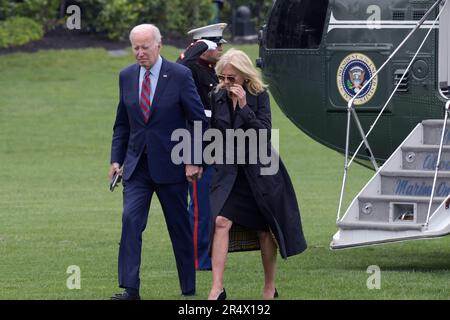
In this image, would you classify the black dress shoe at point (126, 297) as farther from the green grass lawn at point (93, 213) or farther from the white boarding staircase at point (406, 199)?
the white boarding staircase at point (406, 199)

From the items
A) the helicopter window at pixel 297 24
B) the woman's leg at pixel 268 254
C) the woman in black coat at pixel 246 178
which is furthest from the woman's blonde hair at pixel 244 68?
the helicopter window at pixel 297 24

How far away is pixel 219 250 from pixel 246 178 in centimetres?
58

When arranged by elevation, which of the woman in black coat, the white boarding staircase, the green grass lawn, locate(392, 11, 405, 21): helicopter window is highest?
locate(392, 11, 405, 21): helicopter window

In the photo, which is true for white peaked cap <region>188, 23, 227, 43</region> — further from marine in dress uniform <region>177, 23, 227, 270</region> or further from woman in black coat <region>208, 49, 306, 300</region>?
woman in black coat <region>208, 49, 306, 300</region>

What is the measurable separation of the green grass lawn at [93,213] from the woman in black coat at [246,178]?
2.04 feet

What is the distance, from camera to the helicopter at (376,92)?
1178 centimetres

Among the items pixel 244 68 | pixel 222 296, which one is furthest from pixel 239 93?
pixel 222 296

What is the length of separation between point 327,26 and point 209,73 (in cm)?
205

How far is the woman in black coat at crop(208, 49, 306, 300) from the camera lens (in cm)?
994

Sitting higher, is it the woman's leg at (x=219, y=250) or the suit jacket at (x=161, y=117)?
the suit jacket at (x=161, y=117)

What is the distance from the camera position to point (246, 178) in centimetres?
1004

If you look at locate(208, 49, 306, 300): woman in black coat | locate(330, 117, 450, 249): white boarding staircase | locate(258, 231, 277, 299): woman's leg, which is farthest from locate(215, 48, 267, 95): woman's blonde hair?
locate(330, 117, 450, 249): white boarding staircase
